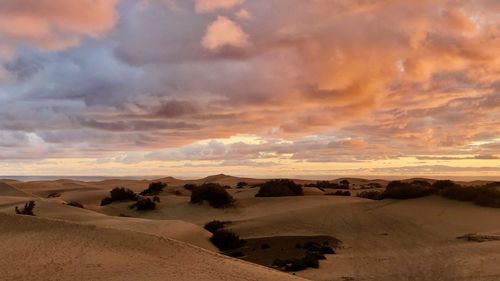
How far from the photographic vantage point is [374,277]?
53.0ft

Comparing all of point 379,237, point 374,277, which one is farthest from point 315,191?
point 374,277

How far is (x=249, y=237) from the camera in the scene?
2514 centimetres

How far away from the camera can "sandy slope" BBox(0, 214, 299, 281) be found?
11344 millimetres

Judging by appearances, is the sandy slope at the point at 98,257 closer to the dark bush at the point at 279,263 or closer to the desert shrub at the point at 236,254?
the dark bush at the point at 279,263

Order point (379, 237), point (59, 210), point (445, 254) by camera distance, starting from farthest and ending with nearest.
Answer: point (59, 210)
point (379, 237)
point (445, 254)

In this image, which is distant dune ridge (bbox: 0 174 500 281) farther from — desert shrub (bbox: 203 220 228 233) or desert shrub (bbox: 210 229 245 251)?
desert shrub (bbox: 203 220 228 233)

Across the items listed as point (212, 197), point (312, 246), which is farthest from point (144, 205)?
point (312, 246)

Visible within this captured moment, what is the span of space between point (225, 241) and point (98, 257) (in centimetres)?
996

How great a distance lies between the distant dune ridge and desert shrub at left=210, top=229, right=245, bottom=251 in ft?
1.24

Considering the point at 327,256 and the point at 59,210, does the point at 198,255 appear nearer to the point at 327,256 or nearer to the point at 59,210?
the point at 327,256

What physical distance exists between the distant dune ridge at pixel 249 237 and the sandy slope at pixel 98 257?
24 millimetres

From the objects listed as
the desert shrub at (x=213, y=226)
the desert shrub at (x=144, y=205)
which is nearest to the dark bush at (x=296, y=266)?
the desert shrub at (x=213, y=226)

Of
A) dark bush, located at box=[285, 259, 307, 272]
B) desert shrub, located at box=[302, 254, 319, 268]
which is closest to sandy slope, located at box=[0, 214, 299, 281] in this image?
dark bush, located at box=[285, 259, 307, 272]

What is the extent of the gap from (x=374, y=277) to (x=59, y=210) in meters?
16.5
